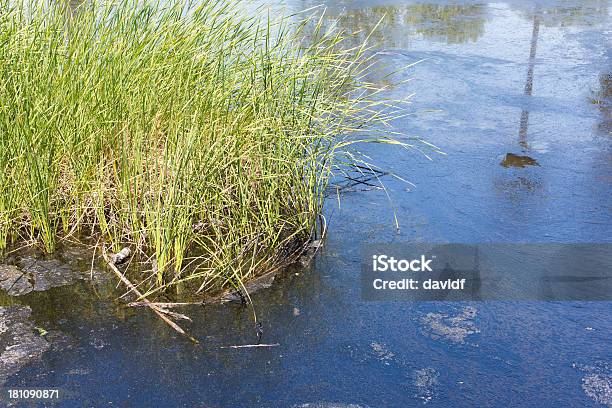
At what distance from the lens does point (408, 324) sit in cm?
304

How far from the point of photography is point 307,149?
3.72 m

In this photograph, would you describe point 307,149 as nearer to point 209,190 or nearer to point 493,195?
point 209,190

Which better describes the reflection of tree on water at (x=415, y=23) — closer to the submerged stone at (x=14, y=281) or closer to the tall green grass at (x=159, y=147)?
the tall green grass at (x=159, y=147)

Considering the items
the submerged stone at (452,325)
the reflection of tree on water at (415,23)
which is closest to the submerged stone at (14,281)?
the submerged stone at (452,325)

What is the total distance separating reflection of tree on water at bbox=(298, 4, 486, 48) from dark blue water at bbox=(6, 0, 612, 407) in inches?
111

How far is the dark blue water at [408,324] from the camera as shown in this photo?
2652 mm

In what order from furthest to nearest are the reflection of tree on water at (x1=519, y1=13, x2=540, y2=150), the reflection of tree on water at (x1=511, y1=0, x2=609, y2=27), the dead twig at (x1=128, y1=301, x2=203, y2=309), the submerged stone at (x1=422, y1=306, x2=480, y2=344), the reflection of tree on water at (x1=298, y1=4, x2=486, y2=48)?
the reflection of tree on water at (x1=511, y1=0, x2=609, y2=27) < the reflection of tree on water at (x1=298, y1=4, x2=486, y2=48) < the reflection of tree on water at (x1=519, y1=13, x2=540, y2=150) < the dead twig at (x1=128, y1=301, x2=203, y2=309) < the submerged stone at (x1=422, y1=306, x2=480, y2=344)

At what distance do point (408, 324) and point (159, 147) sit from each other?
152 centimetres

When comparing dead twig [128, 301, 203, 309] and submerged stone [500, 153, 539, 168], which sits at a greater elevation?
submerged stone [500, 153, 539, 168]

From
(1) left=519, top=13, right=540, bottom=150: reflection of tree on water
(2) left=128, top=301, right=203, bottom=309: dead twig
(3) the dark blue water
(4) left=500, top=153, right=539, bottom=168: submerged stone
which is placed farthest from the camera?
(1) left=519, top=13, right=540, bottom=150: reflection of tree on water

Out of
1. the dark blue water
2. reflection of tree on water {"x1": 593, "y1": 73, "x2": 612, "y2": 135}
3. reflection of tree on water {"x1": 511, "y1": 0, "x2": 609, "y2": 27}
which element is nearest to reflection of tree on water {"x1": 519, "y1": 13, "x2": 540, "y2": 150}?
the dark blue water

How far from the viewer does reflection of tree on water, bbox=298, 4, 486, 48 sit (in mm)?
8031

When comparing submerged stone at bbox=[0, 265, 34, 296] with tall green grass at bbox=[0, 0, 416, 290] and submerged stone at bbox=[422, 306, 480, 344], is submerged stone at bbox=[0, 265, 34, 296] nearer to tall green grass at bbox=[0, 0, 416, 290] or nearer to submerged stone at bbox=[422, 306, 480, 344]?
tall green grass at bbox=[0, 0, 416, 290]

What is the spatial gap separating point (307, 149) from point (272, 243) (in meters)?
0.50
